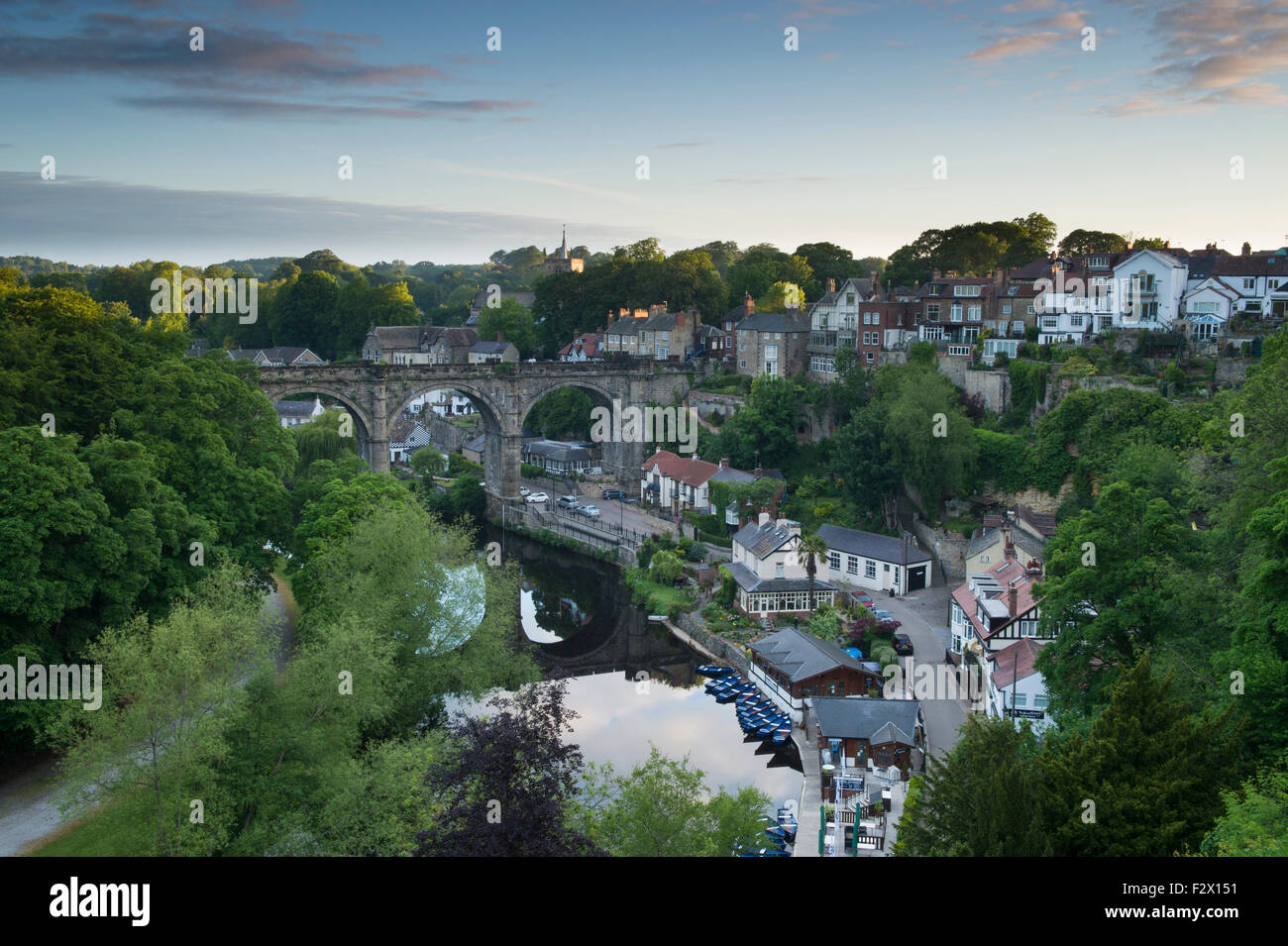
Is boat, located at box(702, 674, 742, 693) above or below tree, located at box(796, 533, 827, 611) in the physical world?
below

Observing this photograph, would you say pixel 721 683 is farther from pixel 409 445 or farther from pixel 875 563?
pixel 409 445

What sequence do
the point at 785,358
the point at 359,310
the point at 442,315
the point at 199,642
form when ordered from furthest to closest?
the point at 442,315, the point at 359,310, the point at 785,358, the point at 199,642

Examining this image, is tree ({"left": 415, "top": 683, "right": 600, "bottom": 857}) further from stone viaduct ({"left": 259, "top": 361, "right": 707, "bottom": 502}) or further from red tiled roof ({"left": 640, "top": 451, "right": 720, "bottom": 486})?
stone viaduct ({"left": 259, "top": 361, "right": 707, "bottom": 502})

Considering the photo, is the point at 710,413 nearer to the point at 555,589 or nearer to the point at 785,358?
the point at 785,358

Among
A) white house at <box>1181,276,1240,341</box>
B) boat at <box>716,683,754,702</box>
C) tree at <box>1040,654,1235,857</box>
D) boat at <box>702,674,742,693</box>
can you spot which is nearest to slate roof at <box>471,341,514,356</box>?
white house at <box>1181,276,1240,341</box>

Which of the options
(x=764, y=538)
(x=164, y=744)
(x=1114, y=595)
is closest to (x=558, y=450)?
(x=764, y=538)

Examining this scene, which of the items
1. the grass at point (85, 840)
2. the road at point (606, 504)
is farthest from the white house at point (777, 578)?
the grass at point (85, 840)
